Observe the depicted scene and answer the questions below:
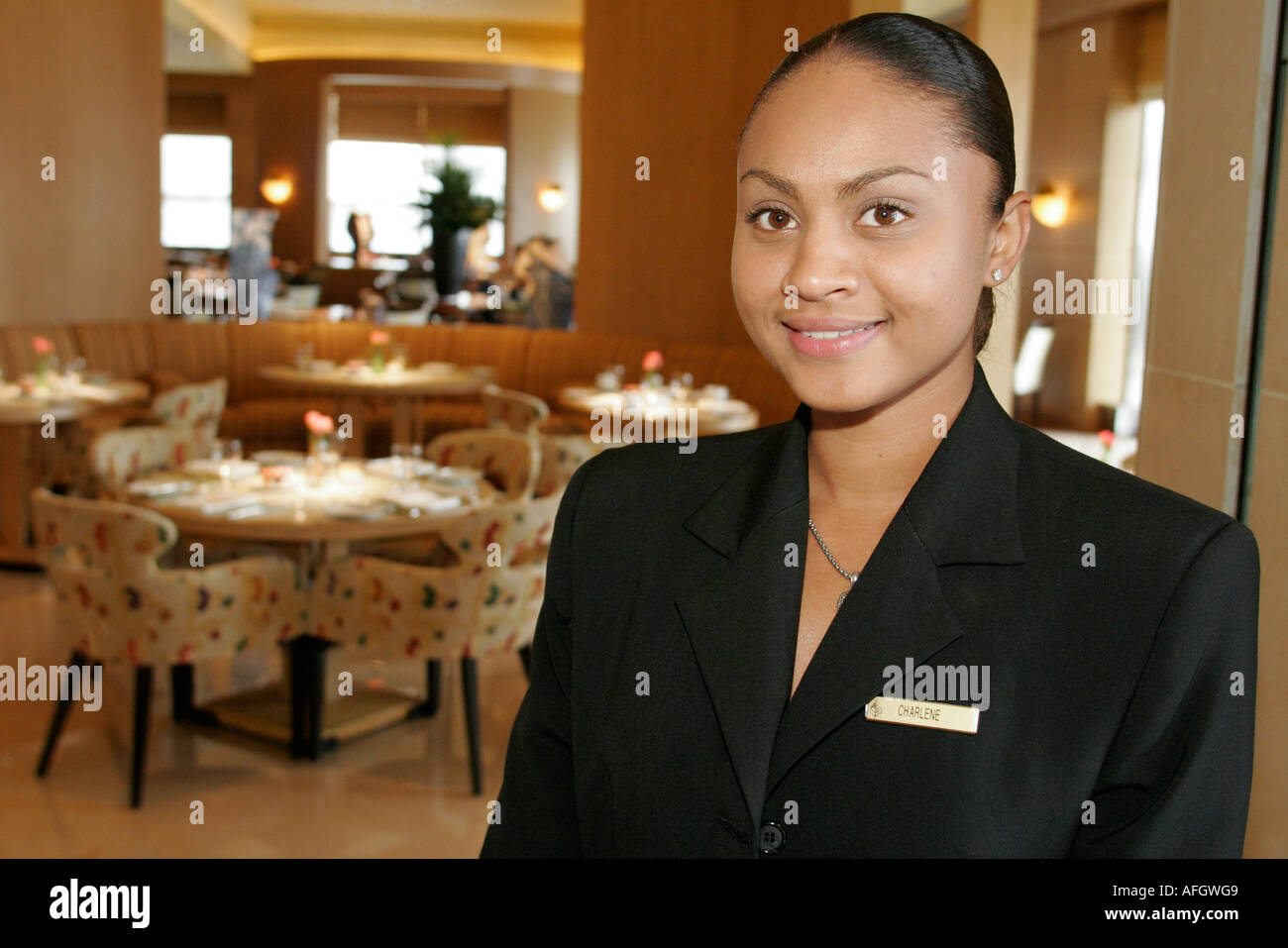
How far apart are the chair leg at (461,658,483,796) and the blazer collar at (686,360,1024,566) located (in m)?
3.25

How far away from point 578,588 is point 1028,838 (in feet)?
1.49

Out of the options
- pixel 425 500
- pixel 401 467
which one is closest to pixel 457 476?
pixel 401 467

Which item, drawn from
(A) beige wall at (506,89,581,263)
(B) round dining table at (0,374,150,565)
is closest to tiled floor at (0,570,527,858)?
(B) round dining table at (0,374,150,565)

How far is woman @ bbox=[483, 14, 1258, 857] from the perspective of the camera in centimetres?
94

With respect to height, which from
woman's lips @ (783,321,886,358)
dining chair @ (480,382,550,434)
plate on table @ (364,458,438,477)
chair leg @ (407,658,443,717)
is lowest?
chair leg @ (407,658,443,717)

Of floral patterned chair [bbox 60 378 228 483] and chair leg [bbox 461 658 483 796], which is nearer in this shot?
chair leg [bbox 461 658 483 796]

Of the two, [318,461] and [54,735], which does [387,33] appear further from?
[54,735]

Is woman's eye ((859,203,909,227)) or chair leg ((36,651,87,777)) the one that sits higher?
woman's eye ((859,203,909,227))

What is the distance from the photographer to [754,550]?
1138 millimetres

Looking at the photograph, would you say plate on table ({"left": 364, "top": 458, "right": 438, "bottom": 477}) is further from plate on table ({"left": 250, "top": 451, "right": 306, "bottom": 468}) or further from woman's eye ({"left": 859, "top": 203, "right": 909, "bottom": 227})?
woman's eye ({"left": 859, "top": 203, "right": 909, "bottom": 227})

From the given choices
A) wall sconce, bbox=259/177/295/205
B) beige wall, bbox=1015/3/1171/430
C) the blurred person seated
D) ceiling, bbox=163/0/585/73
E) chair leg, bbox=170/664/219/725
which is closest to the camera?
chair leg, bbox=170/664/219/725

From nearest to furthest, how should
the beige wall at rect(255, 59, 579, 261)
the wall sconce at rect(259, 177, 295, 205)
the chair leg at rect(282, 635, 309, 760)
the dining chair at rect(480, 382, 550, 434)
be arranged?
1. the chair leg at rect(282, 635, 309, 760)
2. the dining chair at rect(480, 382, 550, 434)
3. the beige wall at rect(255, 59, 579, 261)
4. the wall sconce at rect(259, 177, 295, 205)

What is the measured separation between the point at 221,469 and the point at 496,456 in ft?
3.77
